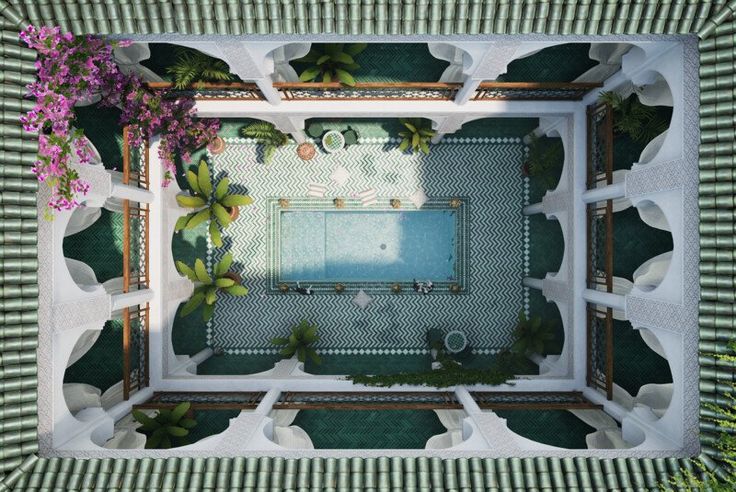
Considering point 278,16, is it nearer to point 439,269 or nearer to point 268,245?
point 268,245

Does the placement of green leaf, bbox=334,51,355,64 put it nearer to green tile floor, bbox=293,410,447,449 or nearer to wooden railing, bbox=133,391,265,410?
wooden railing, bbox=133,391,265,410

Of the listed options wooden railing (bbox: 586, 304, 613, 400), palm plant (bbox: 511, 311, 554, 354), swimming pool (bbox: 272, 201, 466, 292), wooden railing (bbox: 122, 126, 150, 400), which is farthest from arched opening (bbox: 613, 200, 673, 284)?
wooden railing (bbox: 122, 126, 150, 400)

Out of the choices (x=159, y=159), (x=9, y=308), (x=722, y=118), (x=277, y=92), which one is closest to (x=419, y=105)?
(x=277, y=92)

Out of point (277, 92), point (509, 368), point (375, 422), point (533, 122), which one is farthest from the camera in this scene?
point (533, 122)

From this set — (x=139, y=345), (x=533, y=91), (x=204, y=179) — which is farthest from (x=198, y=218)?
(x=533, y=91)

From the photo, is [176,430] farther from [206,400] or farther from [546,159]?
[546,159]
